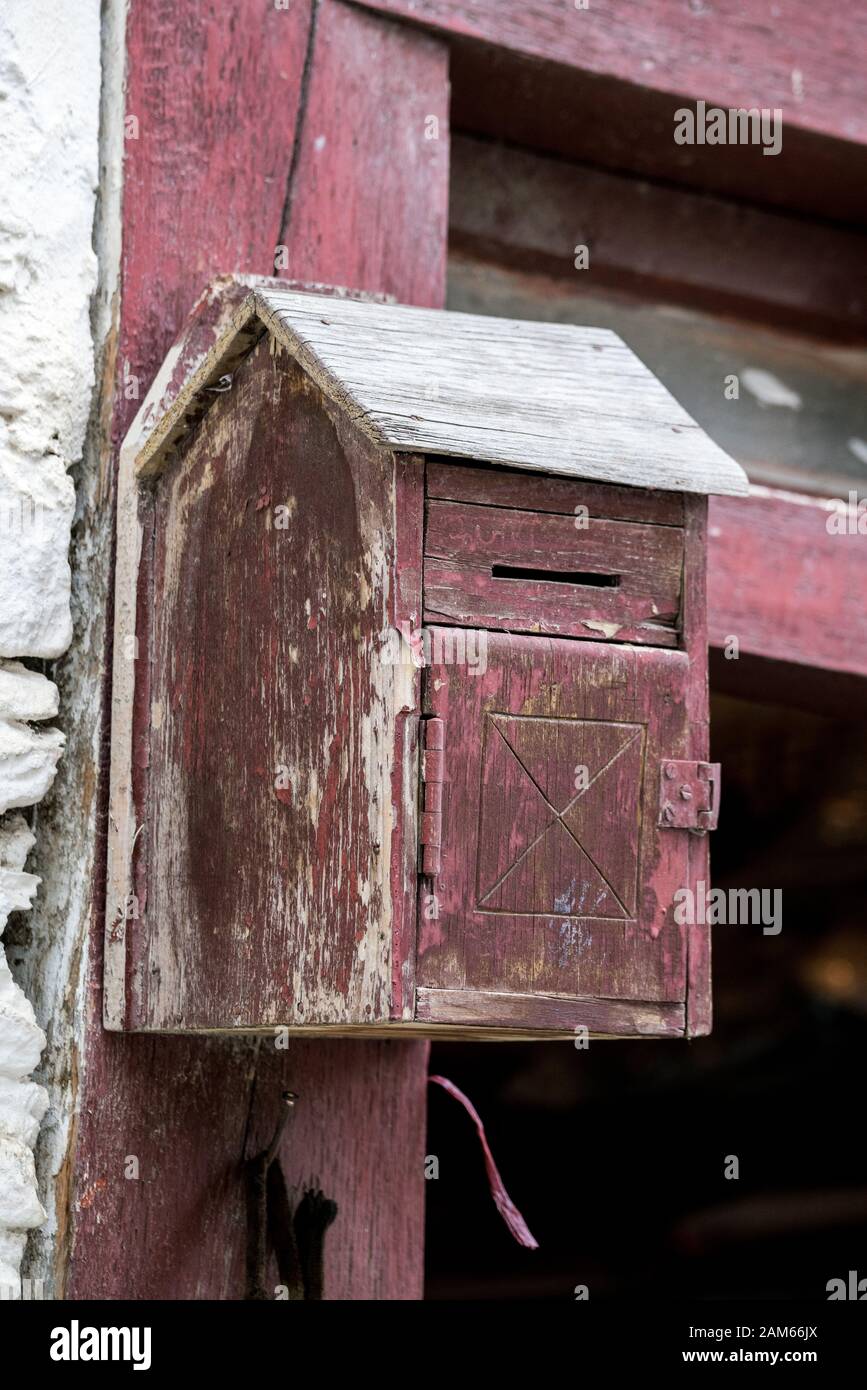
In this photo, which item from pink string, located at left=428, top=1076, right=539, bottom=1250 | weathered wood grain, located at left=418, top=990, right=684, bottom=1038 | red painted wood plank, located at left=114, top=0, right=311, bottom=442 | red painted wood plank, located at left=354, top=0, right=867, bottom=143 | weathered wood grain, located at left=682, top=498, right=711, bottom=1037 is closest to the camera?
weathered wood grain, located at left=418, top=990, right=684, bottom=1038

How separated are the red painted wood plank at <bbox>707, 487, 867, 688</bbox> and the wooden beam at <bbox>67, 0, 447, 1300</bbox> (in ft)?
1.54

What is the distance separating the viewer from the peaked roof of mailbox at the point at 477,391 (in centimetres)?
139

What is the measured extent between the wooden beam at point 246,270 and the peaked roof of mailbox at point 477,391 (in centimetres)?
21

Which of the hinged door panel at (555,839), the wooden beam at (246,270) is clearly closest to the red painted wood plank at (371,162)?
the wooden beam at (246,270)

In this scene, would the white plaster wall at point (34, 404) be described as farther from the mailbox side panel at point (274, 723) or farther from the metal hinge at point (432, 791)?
the metal hinge at point (432, 791)

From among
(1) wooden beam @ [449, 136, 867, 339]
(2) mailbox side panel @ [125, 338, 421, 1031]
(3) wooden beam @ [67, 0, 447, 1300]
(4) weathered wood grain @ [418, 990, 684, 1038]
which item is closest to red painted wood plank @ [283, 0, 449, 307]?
(3) wooden beam @ [67, 0, 447, 1300]

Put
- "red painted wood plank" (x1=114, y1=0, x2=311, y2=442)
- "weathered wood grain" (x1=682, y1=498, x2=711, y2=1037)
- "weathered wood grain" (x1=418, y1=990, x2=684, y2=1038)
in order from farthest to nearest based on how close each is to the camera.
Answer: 1. "red painted wood plank" (x1=114, y1=0, x2=311, y2=442)
2. "weathered wood grain" (x1=682, y1=498, x2=711, y2=1037)
3. "weathered wood grain" (x1=418, y1=990, x2=684, y2=1038)

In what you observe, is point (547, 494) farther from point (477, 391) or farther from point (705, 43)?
point (705, 43)

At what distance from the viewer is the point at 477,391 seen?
1.47 m

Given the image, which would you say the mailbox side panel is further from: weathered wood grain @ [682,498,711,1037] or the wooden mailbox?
weathered wood grain @ [682,498,711,1037]

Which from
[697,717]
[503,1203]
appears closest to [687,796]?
[697,717]

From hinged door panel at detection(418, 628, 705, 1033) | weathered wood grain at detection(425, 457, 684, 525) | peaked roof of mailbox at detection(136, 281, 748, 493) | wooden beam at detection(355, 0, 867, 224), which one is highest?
wooden beam at detection(355, 0, 867, 224)

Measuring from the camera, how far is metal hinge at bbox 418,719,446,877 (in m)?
1.33

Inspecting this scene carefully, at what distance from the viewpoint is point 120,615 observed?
5.54 ft
